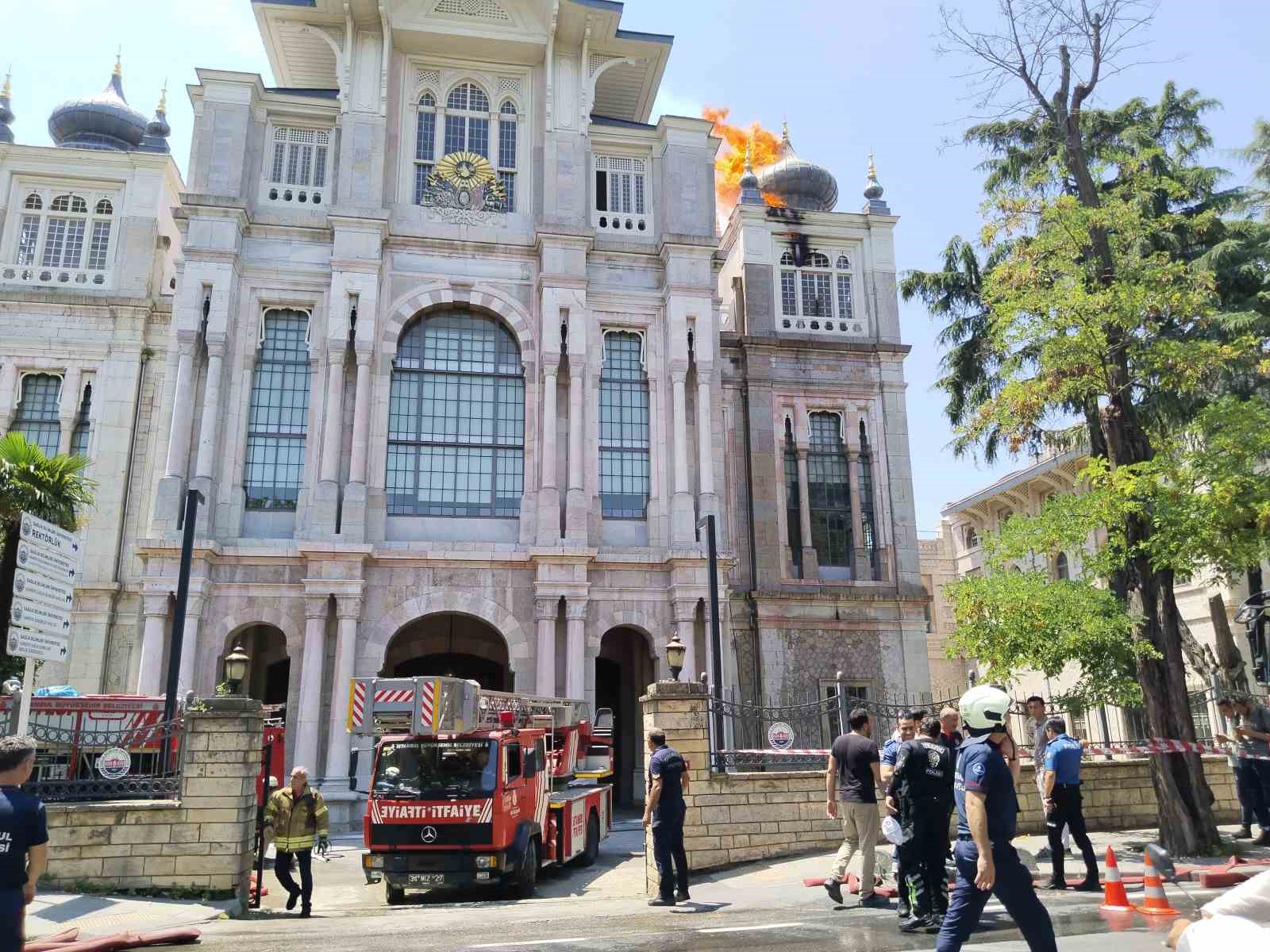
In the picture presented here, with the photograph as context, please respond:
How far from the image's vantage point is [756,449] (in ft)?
96.2


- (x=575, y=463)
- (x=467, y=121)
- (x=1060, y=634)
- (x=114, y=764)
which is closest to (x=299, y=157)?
(x=467, y=121)

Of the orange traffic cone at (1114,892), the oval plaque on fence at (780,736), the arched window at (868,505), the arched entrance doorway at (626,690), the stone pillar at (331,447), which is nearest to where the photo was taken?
the orange traffic cone at (1114,892)

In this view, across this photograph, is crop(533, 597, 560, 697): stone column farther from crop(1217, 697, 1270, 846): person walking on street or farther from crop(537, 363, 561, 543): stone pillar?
crop(1217, 697, 1270, 846): person walking on street

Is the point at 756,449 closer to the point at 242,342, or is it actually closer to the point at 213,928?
the point at 242,342

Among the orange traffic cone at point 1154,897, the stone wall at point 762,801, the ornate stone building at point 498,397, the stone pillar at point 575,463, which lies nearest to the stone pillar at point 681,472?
the ornate stone building at point 498,397

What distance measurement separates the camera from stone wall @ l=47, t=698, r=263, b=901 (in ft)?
40.4

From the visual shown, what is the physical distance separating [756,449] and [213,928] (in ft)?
69.1

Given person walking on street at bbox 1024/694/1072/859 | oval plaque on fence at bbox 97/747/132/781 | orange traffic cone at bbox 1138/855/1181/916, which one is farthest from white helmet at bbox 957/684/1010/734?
oval plaque on fence at bbox 97/747/132/781

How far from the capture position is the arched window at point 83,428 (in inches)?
1054

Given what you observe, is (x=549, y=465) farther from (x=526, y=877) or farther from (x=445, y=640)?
(x=526, y=877)

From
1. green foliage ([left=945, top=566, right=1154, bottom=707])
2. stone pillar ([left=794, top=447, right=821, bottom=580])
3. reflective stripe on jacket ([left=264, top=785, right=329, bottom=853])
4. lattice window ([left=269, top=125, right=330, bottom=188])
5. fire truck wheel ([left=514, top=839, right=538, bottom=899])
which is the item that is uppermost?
lattice window ([left=269, top=125, right=330, bottom=188])

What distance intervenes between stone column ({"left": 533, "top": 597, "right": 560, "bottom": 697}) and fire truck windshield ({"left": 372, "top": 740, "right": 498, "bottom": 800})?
33.4 feet

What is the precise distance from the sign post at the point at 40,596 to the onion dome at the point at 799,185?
2802cm

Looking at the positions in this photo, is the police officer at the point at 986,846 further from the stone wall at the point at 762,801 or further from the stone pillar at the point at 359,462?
the stone pillar at the point at 359,462
